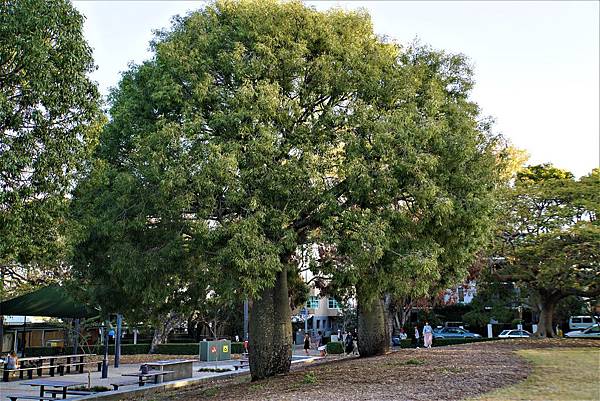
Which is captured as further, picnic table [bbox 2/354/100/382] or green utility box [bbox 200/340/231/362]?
green utility box [bbox 200/340/231/362]

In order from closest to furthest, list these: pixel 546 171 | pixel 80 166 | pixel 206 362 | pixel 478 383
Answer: pixel 478 383 < pixel 80 166 < pixel 206 362 < pixel 546 171

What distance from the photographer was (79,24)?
1478 centimetres

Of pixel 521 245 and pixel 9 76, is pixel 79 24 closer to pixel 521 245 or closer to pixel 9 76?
pixel 9 76

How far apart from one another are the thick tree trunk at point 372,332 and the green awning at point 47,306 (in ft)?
33.6

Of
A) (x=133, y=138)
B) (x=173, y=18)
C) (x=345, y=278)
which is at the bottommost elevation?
(x=345, y=278)

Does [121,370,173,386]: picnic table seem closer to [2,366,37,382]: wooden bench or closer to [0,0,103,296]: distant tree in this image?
[2,366,37,382]: wooden bench

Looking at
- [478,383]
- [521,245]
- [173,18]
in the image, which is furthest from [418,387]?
[521,245]

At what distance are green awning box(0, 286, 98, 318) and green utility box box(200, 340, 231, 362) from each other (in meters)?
7.54

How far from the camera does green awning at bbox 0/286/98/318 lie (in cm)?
2444

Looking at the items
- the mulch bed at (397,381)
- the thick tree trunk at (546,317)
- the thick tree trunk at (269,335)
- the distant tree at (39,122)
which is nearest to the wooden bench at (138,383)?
the mulch bed at (397,381)

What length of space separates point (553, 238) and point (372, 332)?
29.1 feet

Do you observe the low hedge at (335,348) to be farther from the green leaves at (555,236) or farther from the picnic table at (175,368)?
the picnic table at (175,368)

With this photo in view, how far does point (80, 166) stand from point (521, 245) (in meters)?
20.9

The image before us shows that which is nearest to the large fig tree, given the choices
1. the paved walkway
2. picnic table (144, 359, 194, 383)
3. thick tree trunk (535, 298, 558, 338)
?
the paved walkway
